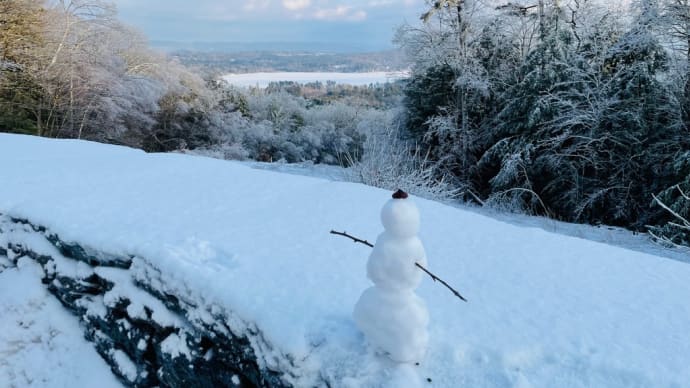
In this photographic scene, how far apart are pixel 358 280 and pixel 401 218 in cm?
72

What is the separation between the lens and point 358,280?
188 centimetres

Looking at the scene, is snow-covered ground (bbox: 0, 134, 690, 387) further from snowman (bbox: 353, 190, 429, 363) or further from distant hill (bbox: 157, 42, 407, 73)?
distant hill (bbox: 157, 42, 407, 73)

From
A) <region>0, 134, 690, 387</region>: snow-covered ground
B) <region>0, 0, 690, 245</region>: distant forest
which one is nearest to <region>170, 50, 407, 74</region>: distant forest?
<region>0, 0, 690, 245</region>: distant forest

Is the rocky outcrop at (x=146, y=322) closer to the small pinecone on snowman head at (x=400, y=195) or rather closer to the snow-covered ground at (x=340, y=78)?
the small pinecone on snowman head at (x=400, y=195)

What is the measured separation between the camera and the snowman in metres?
1.25

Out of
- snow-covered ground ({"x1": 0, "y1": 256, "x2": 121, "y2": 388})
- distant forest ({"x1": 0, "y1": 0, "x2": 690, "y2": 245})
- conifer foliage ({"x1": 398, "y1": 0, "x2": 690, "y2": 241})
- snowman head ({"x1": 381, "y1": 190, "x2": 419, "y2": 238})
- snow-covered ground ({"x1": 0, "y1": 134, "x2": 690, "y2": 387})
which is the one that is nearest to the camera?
snowman head ({"x1": 381, "y1": 190, "x2": 419, "y2": 238})

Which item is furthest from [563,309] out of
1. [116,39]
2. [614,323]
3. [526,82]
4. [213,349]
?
[116,39]

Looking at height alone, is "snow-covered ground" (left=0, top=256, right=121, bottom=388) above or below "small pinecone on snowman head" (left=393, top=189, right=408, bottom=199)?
below

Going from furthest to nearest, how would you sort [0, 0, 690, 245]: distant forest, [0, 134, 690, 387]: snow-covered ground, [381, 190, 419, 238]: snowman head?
[0, 0, 690, 245]: distant forest → [0, 134, 690, 387]: snow-covered ground → [381, 190, 419, 238]: snowman head

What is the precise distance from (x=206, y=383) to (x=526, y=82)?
894 cm

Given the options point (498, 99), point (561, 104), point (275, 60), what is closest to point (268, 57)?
point (275, 60)

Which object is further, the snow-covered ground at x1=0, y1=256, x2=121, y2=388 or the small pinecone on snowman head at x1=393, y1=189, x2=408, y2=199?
the snow-covered ground at x1=0, y1=256, x2=121, y2=388

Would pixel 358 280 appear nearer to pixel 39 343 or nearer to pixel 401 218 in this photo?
pixel 401 218

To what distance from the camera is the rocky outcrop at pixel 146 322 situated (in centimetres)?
167
